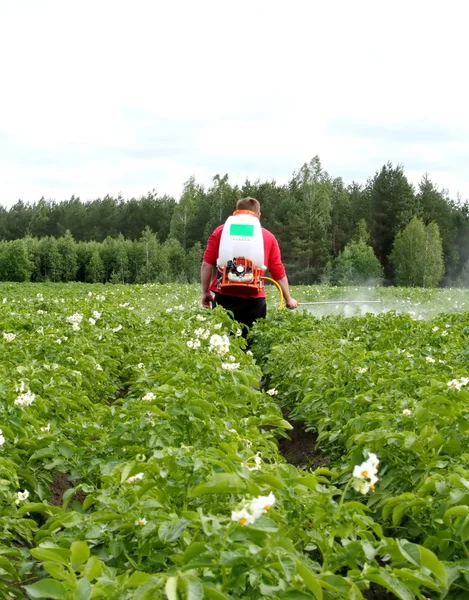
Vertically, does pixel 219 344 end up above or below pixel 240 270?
below

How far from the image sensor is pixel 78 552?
2426mm

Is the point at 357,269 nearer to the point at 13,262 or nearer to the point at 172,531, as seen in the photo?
the point at 13,262

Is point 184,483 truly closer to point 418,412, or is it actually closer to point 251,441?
point 251,441

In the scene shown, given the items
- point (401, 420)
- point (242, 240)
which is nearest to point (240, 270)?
point (242, 240)

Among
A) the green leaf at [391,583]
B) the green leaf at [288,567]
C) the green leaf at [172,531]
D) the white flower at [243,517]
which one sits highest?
the white flower at [243,517]

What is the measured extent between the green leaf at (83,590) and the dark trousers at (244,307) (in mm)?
7271

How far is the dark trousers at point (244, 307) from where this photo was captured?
9.55 metres

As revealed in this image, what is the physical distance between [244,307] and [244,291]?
1.12 ft

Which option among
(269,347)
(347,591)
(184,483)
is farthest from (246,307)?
(347,591)

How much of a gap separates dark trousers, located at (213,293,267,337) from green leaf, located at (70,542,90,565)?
22.9 feet

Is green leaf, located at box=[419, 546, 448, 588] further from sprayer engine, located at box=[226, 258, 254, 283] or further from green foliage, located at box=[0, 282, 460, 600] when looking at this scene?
sprayer engine, located at box=[226, 258, 254, 283]

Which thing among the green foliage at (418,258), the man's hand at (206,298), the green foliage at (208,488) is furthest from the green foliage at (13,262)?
the green foliage at (208,488)

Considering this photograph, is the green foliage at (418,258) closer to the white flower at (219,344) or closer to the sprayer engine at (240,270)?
the sprayer engine at (240,270)

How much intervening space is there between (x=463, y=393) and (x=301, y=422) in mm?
3286
